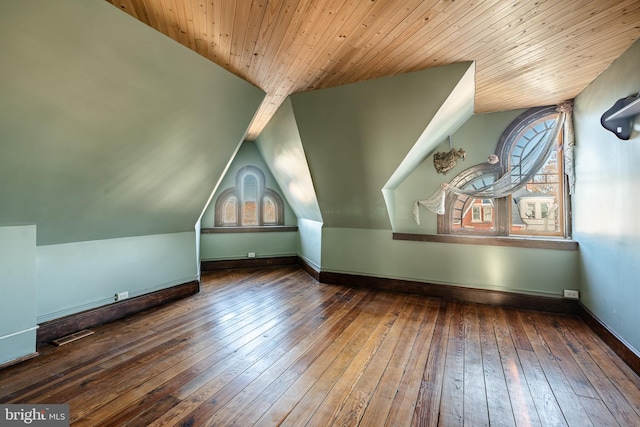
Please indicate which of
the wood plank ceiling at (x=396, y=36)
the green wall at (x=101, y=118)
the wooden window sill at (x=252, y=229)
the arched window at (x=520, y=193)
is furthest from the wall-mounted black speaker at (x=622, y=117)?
the wooden window sill at (x=252, y=229)

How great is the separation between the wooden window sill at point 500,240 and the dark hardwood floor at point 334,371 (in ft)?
2.75

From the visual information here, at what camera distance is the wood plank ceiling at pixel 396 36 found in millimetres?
1788

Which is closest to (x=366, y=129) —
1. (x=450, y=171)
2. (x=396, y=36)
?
(x=396, y=36)

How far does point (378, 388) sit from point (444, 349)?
35.6 inches

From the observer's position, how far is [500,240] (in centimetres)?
365

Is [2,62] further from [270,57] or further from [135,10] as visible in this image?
[270,57]

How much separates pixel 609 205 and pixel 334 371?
9.59 ft

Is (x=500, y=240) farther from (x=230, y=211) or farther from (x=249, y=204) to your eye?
(x=230, y=211)

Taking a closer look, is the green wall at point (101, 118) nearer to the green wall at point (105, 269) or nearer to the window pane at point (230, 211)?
the green wall at point (105, 269)

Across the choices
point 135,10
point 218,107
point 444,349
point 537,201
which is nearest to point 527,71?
point 537,201

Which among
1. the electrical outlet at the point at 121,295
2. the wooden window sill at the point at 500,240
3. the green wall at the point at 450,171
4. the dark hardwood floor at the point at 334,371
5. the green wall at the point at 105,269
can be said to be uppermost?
the green wall at the point at 450,171

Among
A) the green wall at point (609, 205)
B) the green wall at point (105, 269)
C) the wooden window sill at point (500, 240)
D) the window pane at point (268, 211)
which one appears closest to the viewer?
the green wall at point (609, 205)

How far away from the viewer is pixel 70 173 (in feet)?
7.49

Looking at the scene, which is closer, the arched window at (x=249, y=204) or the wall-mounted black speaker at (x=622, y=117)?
the wall-mounted black speaker at (x=622, y=117)
